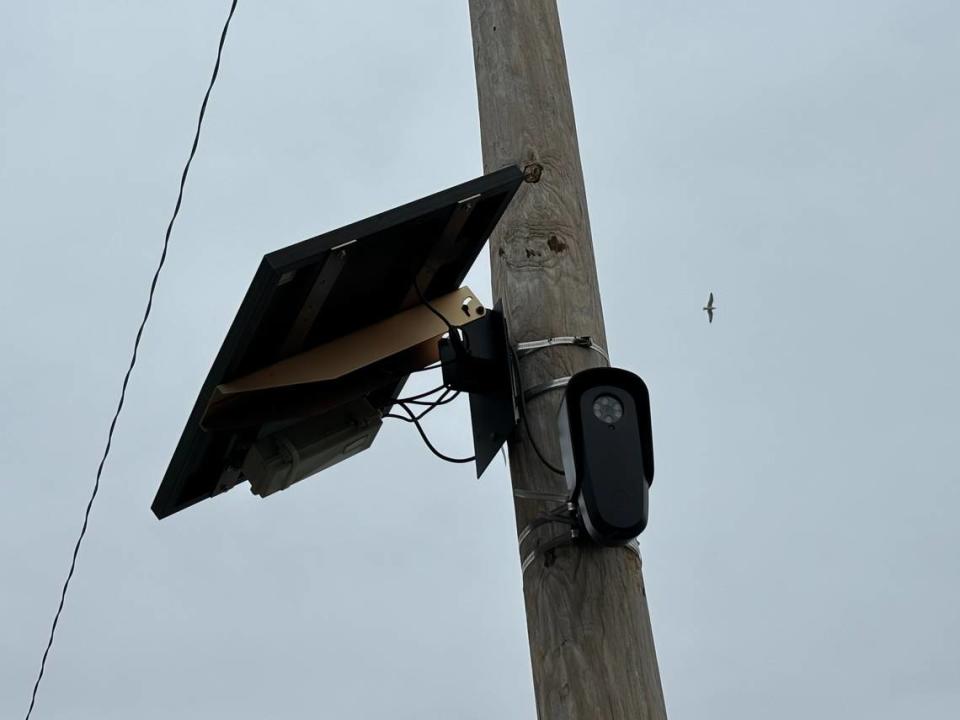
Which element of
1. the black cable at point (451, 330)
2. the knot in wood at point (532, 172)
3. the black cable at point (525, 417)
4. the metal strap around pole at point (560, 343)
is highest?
the knot in wood at point (532, 172)

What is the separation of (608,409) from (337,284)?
789 mm

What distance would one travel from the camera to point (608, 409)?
8.59ft

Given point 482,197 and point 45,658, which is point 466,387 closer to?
point 482,197

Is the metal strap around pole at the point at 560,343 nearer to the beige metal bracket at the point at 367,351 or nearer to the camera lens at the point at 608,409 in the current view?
the beige metal bracket at the point at 367,351

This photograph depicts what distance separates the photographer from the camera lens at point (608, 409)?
2.60m

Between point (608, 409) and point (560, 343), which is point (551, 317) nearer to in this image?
point (560, 343)

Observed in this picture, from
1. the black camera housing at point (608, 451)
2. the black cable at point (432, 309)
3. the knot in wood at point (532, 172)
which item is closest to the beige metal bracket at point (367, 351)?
the black cable at point (432, 309)

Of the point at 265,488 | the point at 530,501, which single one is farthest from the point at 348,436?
the point at 530,501

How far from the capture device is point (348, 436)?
3.37 m

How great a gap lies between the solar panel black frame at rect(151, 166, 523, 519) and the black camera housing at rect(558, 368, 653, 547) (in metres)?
0.65

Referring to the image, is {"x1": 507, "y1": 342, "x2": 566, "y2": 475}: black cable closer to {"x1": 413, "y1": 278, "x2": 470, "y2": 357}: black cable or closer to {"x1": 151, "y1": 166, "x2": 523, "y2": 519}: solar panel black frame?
{"x1": 413, "y1": 278, "x2": 470, "y2": 357}: black cable

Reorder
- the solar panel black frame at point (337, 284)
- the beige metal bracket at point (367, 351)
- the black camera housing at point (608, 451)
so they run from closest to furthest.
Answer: the black camera housing at point (608, 451) → the solar panel black frame at point (337, 284) → the beige metal bracket at point (367, 351)

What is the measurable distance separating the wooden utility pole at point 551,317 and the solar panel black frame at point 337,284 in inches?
7.4

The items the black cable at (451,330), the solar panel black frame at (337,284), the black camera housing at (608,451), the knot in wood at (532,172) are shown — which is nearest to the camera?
the black camera housing at (608,451)
